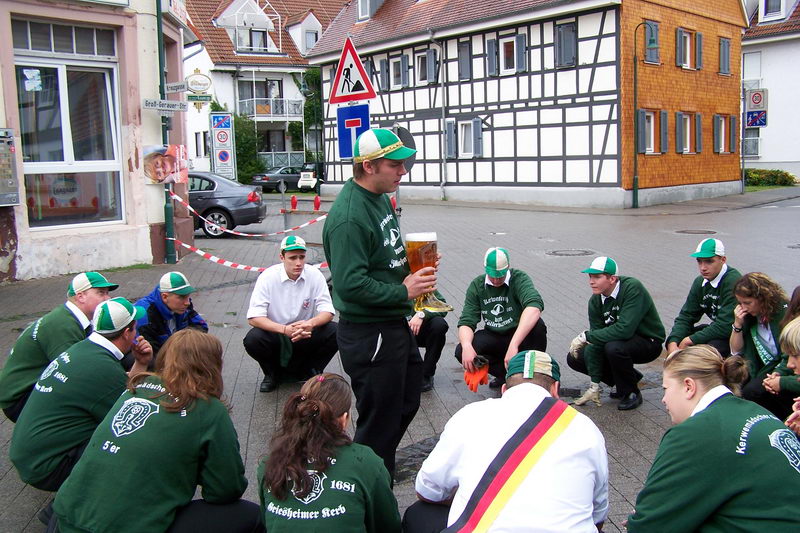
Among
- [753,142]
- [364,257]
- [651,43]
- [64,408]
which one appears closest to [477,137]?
[651,43]

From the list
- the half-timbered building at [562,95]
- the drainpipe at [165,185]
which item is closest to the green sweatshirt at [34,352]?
the drainpipe at [165,185]

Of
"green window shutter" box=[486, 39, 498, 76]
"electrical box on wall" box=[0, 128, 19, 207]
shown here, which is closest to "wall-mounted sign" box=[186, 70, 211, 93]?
"electrical box on wall" box=[0, 128, 19, 207]

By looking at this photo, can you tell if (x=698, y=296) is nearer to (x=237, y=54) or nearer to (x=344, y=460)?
(x=344, y=460)

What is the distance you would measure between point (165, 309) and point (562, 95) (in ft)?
79.2

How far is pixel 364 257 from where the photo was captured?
384 cm

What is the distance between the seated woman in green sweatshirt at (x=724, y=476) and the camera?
2.63 metres

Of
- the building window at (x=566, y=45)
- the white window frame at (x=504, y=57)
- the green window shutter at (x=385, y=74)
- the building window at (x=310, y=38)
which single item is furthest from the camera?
the building window at (x=310, y=38)

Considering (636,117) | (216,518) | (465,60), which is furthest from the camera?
(465,60)

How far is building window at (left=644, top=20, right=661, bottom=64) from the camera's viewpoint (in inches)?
1067

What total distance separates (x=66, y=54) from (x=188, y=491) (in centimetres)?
1108

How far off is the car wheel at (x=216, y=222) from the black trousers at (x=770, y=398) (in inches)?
606

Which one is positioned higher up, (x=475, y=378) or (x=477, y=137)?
(x=477, y=137)

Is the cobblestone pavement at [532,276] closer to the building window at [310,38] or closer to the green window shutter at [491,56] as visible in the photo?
the green window shutter at [491,56]

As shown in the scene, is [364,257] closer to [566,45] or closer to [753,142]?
[566,45]
